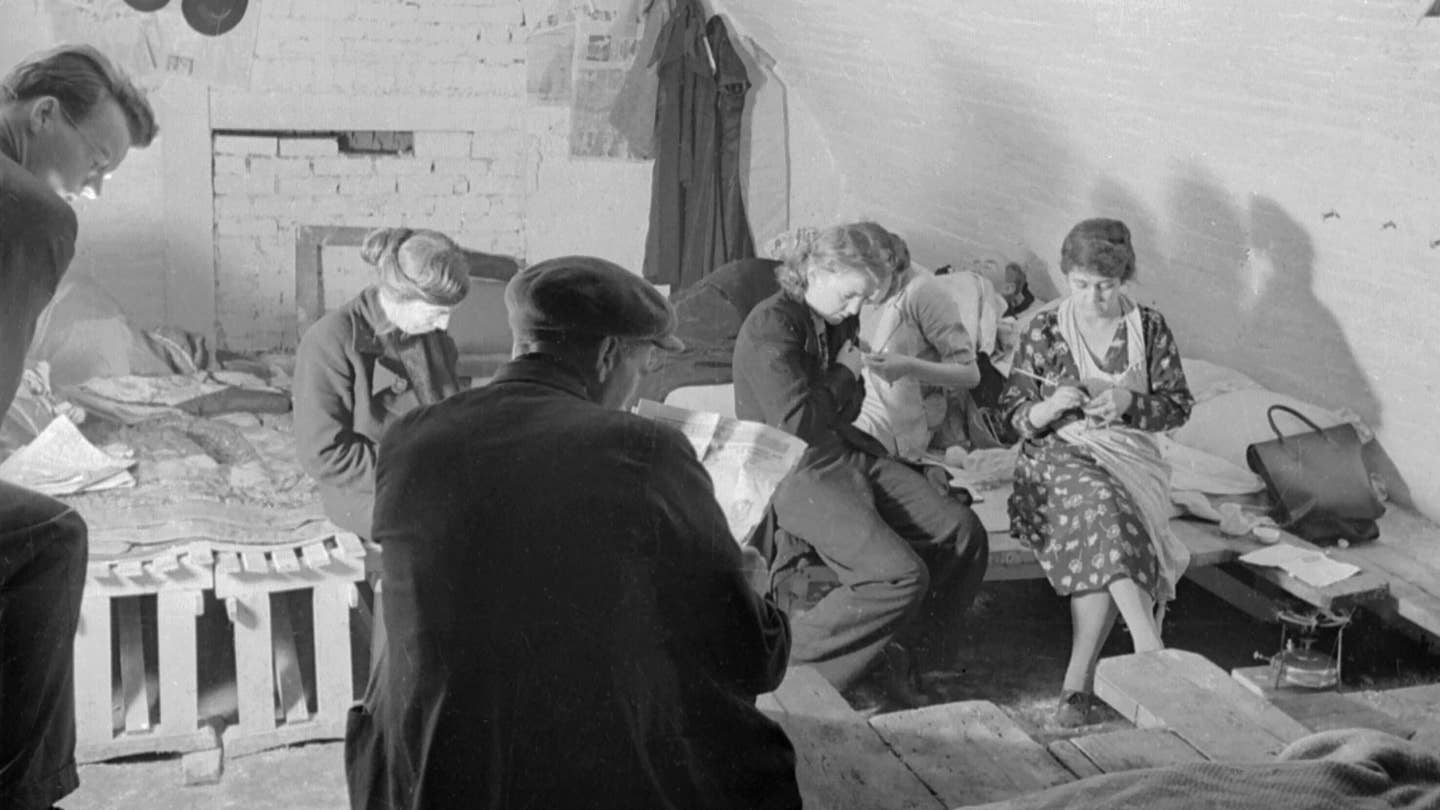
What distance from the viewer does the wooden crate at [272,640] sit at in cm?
245

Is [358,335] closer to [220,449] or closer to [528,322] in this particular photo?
[220,449]

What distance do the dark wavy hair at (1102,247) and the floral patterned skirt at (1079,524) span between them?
330mm

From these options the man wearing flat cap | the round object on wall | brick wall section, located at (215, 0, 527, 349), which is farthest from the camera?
the round object on wall

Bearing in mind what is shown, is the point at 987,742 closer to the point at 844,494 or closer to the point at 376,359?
the point at 844,494

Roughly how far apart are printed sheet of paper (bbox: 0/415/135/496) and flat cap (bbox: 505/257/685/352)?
1.51m

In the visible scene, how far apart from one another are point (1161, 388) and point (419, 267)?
4.25ft

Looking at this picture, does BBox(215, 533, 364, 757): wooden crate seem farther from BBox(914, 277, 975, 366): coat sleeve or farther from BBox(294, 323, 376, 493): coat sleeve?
BBox(914, 277, 975, 366): coat sleeve

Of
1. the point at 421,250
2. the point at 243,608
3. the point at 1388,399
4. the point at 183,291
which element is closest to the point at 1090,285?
the point at 1388,399

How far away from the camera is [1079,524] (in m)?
2.64

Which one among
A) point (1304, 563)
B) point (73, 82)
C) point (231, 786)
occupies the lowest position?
point (231, 786)

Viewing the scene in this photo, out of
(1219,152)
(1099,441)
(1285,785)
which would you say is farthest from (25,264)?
(1219,152)

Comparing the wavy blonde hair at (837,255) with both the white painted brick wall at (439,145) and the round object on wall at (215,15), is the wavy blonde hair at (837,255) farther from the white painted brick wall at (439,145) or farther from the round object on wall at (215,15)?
the round object on wall at (215,15)

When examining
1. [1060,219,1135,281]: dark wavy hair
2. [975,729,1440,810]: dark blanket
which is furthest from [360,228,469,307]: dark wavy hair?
[975,729,1440,810]: dark blanket

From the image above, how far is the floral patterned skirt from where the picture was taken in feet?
8.55
